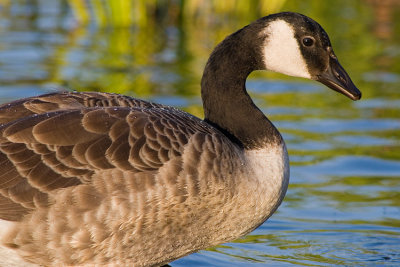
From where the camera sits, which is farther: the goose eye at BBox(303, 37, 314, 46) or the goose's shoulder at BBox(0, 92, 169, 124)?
the goose eye at BBox(303, 37, 314, 46)

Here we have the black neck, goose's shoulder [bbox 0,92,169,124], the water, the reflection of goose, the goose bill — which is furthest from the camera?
the water

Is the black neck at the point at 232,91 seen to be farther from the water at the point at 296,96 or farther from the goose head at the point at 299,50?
the water at the point at 296,96

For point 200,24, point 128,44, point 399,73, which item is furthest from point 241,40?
point 200,24

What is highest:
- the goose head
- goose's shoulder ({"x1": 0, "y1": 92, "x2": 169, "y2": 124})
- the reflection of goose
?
the goose head

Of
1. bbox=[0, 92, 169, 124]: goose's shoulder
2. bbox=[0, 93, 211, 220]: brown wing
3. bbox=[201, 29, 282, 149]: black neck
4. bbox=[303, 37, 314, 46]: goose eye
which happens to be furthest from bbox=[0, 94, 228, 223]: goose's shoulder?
bbox=[303, 37, 314, 46]: goose eye

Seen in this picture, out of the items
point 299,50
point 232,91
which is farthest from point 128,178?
point 299,50

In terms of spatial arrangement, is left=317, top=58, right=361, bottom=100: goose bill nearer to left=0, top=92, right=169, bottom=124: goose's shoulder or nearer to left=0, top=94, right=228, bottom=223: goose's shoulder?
left=0, top=94, right=228, bottom=223: goose's shoulder

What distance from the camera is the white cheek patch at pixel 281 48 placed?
635 centimetres

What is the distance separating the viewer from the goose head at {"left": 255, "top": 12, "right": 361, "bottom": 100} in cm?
636

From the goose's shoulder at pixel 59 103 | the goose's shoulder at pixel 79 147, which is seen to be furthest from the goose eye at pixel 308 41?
the goose's shoulder at pixel 59 103

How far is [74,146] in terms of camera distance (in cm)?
557

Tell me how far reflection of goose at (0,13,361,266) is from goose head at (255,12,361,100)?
0.36 metres

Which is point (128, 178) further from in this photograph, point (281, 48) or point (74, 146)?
point (281, 48)

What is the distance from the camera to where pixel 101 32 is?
15.7m
